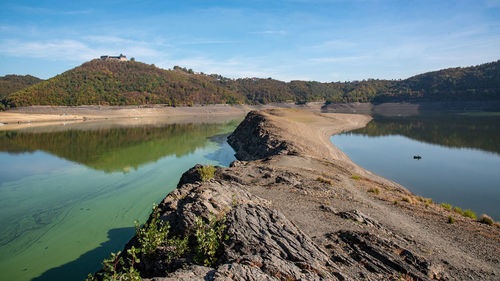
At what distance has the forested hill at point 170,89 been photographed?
3617 inches

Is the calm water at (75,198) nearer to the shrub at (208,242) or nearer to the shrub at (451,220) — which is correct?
the shrub at (208,242)

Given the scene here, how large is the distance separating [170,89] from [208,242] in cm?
12444

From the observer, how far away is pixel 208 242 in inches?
243

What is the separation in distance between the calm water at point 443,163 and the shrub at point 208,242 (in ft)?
49.0

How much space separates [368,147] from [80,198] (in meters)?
32.1

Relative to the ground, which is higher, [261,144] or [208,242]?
[208,242]

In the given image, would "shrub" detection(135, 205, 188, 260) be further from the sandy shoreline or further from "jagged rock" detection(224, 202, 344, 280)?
the sandy shoreline

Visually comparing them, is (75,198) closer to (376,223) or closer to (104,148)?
(376,223)

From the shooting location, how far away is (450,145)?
1406 inches

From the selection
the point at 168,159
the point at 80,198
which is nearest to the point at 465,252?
the point at 80,198

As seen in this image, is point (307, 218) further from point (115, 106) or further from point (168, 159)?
point (115, 106)

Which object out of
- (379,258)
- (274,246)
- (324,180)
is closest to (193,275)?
(274,246)

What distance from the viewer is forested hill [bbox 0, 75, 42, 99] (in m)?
114

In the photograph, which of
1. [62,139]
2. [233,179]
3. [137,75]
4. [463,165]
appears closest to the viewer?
[233,179]
